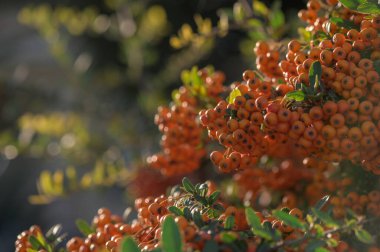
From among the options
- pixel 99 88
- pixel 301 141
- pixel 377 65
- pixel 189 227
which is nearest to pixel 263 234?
pixel 189 227

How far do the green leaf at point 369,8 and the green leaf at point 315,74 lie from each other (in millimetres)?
159

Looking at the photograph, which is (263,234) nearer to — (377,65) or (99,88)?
(377,65)

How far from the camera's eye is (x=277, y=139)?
1.14m

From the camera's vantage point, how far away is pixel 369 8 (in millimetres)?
1077

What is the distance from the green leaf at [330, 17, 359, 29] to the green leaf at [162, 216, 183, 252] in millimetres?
616

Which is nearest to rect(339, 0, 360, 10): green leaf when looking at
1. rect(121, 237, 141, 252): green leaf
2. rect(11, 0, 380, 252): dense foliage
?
rect(11, 0, 380, 252): dense foliage

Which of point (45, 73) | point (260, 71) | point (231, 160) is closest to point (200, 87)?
point (260, 71)

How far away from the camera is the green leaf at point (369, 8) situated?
42.3 inches

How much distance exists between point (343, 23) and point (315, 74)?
0.22 m

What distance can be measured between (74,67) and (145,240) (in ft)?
6.51

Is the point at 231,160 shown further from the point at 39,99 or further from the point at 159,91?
the point at 39,99

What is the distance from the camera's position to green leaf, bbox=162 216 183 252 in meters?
0.79

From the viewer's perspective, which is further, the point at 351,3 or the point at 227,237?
the point at 351,3

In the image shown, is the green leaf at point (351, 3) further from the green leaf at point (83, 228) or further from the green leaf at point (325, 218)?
the green leaf at point (83, 228)
